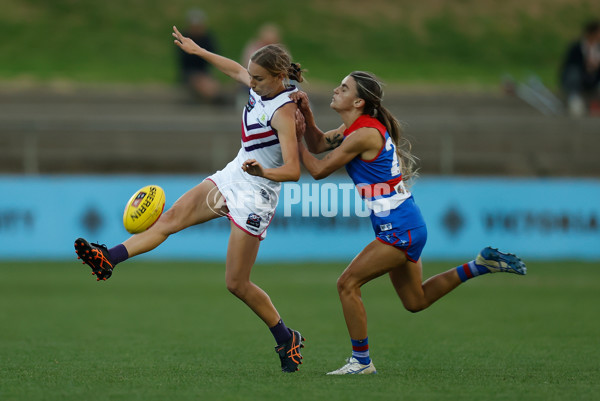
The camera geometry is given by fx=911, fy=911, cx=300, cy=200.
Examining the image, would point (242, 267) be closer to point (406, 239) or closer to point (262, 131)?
point (262, 131)

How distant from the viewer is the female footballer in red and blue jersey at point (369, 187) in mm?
6719

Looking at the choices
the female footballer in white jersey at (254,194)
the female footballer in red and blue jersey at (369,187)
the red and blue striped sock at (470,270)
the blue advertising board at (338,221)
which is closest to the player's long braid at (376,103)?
the female footballer in red and blue jersey at (369,187)

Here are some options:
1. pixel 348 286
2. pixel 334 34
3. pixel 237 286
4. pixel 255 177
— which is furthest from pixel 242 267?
pixel 334 34

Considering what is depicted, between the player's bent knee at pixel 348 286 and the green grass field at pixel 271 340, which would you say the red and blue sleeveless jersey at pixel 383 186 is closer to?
the player's bent knee at pixel 348 286

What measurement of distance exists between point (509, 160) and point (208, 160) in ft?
19.6

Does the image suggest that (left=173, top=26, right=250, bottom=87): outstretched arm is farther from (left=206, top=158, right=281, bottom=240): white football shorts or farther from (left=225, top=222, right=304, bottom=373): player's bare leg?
(left=225, top=222, right=304, bottom=373): player's bare leg

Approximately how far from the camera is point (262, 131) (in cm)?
689

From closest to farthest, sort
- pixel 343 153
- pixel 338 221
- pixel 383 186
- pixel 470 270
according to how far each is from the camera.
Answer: pixel 343 153
pixel 383 186
pixel 470 270
pixel 338 221

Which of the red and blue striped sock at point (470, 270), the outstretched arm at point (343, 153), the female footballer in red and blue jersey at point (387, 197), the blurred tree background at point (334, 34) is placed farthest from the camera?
the blurred tree background at point (334, 34)

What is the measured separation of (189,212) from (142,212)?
356mm

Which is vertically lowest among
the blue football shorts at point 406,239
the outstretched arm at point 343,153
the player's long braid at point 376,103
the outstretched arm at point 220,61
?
the blue football shorts at point 406,239

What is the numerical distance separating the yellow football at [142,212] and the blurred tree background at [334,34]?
2141cm

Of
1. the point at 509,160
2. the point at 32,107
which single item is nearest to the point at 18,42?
Answer: the point at 32,107

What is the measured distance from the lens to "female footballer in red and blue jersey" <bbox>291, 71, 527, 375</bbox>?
6719 mm
